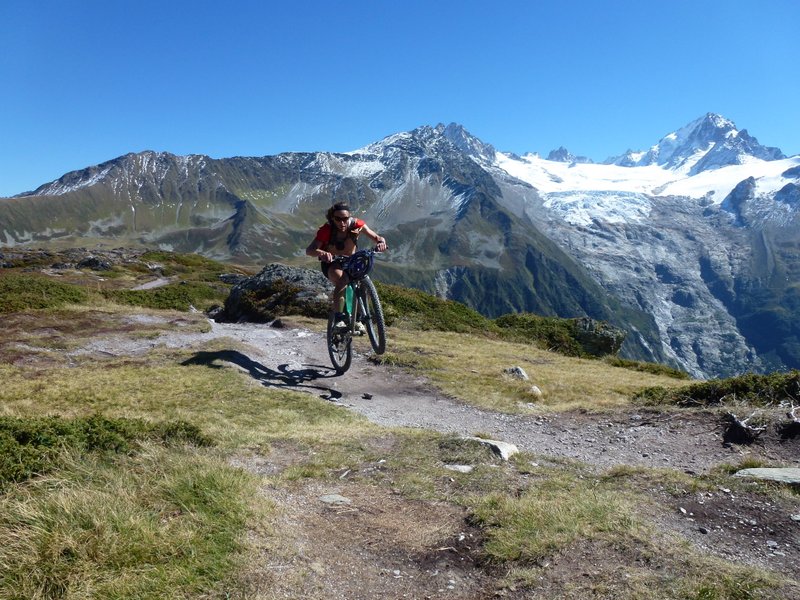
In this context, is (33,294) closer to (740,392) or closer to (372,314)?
(372,314)

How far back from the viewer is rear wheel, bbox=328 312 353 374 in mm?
16953

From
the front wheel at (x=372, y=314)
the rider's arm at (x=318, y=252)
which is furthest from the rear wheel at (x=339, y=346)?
the rider's arm at (x=318, y=252)

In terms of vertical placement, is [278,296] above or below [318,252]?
below

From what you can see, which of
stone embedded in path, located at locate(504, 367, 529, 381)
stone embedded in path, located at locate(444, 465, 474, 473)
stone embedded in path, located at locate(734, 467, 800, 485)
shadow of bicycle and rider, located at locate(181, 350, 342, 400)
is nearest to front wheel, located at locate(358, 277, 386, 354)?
shadow of bicycle and rider, located at locate(181, 350, 342, 400)

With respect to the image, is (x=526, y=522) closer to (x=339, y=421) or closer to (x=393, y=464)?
(x=393, y=464)

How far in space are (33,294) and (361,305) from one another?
28314 mm

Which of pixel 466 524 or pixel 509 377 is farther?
pixel 509 377

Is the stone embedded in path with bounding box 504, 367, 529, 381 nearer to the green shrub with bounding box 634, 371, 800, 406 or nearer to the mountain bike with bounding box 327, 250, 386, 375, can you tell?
the green shrub with bounding box 634, 371, 800, 406

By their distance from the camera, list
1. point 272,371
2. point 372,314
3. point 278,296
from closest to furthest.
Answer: point 372,314, point 272,371, point 278,296

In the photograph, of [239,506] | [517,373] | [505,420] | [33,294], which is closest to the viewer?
[239,506]

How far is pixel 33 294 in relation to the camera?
109 ft

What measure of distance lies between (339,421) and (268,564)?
838 cm

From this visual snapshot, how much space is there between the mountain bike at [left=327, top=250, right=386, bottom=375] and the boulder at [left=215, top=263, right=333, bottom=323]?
46.5ft

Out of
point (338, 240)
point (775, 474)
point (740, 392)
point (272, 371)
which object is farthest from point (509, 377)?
point (775, 474)
